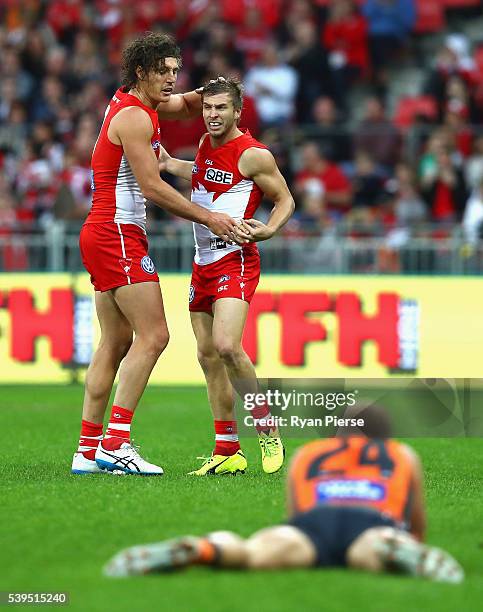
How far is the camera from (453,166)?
1898 centimetres

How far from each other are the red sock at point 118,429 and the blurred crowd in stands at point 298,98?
836cm

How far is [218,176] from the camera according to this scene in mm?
9500

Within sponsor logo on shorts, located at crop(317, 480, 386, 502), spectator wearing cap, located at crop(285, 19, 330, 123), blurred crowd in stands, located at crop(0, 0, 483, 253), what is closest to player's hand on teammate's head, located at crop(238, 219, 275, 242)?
sponsor logo on shorts, located at crop(317, 480, 386, 502)

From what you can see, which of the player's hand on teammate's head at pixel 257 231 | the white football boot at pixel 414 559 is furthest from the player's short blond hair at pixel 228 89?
the white football boot at pixel 414 559

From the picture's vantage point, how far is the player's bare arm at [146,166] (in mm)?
9125

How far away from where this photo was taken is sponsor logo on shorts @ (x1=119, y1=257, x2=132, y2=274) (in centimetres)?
928

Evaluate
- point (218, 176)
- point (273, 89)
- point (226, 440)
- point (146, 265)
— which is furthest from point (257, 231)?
point (273, 89)

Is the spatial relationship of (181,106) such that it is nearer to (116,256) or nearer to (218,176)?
(218,176)

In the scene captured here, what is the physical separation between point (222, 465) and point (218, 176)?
1.99 m

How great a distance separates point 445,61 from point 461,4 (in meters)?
1.91

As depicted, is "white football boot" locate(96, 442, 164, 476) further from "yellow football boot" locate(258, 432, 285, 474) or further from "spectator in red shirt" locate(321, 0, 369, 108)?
"spectator in red shirt" locate(321, 0, 369, 108)

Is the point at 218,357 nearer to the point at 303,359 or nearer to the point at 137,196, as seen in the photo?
the point at 137,196

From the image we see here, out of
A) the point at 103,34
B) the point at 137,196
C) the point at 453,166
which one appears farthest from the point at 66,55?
the point at 137,196

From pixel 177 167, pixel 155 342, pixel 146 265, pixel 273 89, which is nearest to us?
pixel 155 342
